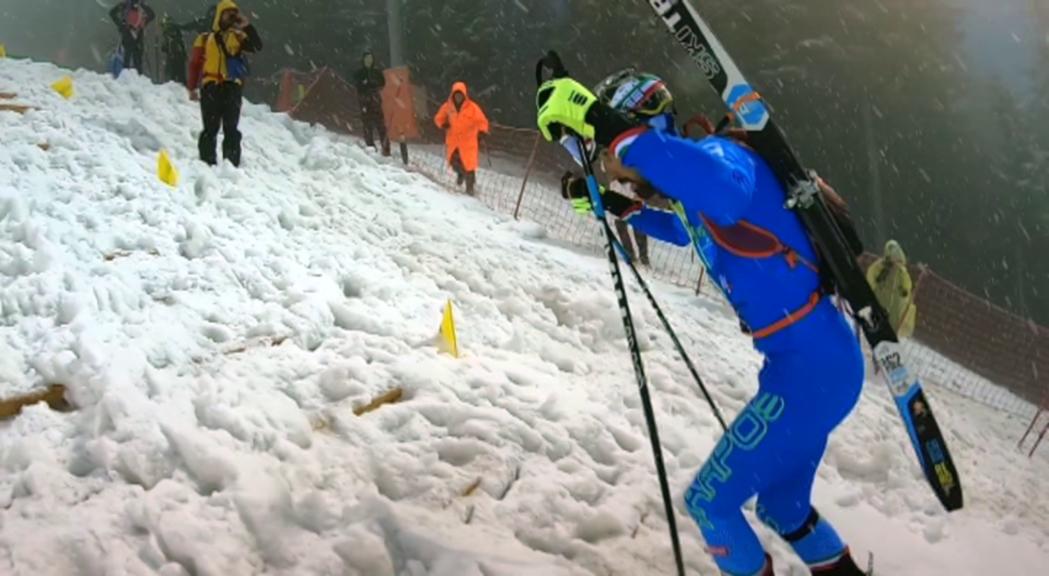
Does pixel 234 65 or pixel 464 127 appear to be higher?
pixel 234 65

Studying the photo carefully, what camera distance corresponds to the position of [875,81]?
25.1 metres

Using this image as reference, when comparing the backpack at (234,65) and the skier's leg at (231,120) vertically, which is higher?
the backpack at (234,65)

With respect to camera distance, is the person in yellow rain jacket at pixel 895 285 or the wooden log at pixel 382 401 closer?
the wooden log at pixel 382 401

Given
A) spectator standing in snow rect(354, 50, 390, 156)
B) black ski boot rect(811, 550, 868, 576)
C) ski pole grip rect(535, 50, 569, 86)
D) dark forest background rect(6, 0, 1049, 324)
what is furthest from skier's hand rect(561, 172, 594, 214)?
dark forest background rect(6, 0, 1049, 324)

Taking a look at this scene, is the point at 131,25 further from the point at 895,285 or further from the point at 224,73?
the point at 895,285

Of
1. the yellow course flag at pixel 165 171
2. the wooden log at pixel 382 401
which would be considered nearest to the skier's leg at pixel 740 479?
the wooden log at pixel 382 401

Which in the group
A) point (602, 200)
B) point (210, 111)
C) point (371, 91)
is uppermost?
point (602, 200)

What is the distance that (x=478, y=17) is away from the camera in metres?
25.9

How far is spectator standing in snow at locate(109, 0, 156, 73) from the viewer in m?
14.3

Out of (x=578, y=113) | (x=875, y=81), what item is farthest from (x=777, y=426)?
(x=875, y=81)

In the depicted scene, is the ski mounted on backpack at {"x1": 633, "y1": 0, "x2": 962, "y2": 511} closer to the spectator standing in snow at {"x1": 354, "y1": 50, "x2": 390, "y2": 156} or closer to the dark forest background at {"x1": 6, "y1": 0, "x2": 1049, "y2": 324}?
the spectator standing in snow at {"x1": 354, "y1": 50, "x2": 390, "y2": 156}

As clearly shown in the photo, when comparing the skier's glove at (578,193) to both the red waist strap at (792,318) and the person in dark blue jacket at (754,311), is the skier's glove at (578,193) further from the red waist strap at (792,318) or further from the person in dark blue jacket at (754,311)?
the red waist strap at (792,318)

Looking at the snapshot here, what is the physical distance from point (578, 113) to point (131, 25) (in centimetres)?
1386

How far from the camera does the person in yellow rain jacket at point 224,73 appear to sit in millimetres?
8594
